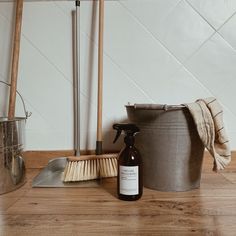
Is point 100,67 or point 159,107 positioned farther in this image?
point 100,67

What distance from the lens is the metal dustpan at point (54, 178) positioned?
750mm

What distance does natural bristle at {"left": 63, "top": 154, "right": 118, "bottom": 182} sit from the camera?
76 centimetres

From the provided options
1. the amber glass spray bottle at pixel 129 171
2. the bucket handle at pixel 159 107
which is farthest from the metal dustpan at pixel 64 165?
the bucket handle at pixel 159 107

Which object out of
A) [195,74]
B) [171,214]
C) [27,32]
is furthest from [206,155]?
[27,32]

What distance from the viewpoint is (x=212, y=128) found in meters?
0.64

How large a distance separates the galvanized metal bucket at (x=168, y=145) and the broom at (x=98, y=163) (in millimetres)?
137

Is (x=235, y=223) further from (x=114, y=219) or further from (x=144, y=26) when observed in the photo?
(x=144, y=26)

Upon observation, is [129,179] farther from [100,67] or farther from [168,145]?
[100,67]

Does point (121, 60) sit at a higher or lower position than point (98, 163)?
higher

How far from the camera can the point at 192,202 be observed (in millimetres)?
622

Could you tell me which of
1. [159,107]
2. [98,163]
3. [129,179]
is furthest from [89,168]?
[159,107]

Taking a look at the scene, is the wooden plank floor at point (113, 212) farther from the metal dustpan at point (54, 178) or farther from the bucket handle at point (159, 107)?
the bucket handle at point (159, 107)

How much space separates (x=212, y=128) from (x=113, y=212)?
1.02 ft

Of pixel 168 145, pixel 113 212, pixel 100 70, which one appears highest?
pixel 100 70
